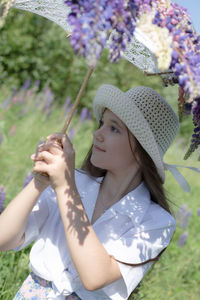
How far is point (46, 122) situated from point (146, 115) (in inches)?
133

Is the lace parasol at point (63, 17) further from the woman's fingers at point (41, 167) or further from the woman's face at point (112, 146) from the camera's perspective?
the woman's fingers at point (41, 167)

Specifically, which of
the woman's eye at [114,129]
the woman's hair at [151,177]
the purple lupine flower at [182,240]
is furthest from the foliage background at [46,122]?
the woman's eye at [114,129]

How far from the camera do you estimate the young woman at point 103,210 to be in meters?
1.43

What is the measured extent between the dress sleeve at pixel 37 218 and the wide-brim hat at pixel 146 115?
53cm

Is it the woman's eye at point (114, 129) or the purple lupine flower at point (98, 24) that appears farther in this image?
the woman's eye at point (114, 129)

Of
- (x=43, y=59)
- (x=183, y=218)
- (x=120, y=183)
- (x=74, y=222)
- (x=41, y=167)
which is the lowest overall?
(x=43, y=59)

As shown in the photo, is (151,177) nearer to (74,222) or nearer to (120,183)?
(120,183)

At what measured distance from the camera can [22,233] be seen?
5.56 ft

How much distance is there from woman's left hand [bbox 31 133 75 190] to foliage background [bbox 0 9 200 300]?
43.7 inches

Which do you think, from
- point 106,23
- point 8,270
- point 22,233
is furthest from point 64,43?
point 106,23

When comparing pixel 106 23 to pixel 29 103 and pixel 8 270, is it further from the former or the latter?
pixel 29 103

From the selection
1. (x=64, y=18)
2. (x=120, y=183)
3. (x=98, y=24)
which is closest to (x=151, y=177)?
(x=120, y=183)

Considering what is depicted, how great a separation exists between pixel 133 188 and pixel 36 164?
65 centimetres

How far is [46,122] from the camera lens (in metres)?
5.06
